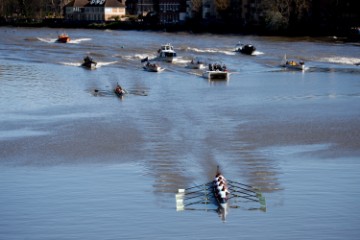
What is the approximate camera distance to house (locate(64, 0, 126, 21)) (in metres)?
123

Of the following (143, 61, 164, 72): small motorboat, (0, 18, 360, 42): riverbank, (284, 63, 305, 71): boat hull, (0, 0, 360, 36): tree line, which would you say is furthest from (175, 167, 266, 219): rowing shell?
(0, 0, 360, 36): tree line

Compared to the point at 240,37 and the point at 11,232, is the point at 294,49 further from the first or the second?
the point at 11,232

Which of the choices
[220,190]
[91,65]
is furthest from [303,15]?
[220,190]

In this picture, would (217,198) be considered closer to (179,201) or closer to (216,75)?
(179,201)

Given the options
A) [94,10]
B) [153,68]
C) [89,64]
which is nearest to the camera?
[153,68]

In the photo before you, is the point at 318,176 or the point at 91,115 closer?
the point at 318,176

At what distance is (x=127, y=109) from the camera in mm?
32719

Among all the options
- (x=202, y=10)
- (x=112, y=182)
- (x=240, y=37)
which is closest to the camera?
(x=112, y=182)

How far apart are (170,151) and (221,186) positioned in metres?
5.26

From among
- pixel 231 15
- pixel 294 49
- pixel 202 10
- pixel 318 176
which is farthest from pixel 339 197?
pixel 202 10

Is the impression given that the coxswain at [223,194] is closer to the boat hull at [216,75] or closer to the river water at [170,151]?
the river water at [170,151]

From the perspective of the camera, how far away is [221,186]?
62.5 ft

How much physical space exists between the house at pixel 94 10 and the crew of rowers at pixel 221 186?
345 ft

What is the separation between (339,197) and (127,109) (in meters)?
15.0
